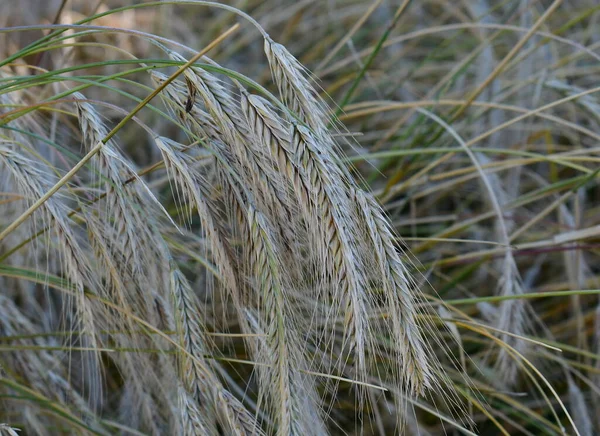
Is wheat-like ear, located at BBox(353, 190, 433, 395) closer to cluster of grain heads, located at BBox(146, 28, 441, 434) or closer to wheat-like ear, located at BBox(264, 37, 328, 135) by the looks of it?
cluster of grain heads, located at BBox(146, 28, 441, 434)

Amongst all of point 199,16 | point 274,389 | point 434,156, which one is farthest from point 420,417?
point 199,16

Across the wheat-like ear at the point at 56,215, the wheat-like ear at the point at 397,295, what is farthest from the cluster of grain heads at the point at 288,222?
the wheat-like ear at the point at 56,215

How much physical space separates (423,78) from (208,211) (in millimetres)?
1471

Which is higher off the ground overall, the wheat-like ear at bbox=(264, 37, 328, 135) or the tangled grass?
the wheat-like ear at bbox=(264, 37, 328, 135)

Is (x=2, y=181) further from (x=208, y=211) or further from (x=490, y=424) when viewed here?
(x=490, y=424)

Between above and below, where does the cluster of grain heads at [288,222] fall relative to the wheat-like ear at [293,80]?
below

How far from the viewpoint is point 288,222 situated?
0.83 meters

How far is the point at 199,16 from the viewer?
8.14ft

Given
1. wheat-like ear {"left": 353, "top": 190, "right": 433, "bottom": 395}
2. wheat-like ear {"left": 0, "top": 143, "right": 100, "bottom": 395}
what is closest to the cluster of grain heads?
wheat-like ear {"left": 353, "top": 190, "right": 433, "bottom": 395}

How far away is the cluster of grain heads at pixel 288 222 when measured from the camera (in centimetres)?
75

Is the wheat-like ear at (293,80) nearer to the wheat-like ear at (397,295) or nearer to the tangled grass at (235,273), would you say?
the tangled grass at (235,273)

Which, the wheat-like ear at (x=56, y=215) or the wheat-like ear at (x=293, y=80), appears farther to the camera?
the wheat-like ear at (x=56, y=215)

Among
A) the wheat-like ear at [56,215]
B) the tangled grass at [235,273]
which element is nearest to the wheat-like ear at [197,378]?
the tangled grass at [235,273]

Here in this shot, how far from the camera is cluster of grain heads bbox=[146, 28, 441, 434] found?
746 millimetres
